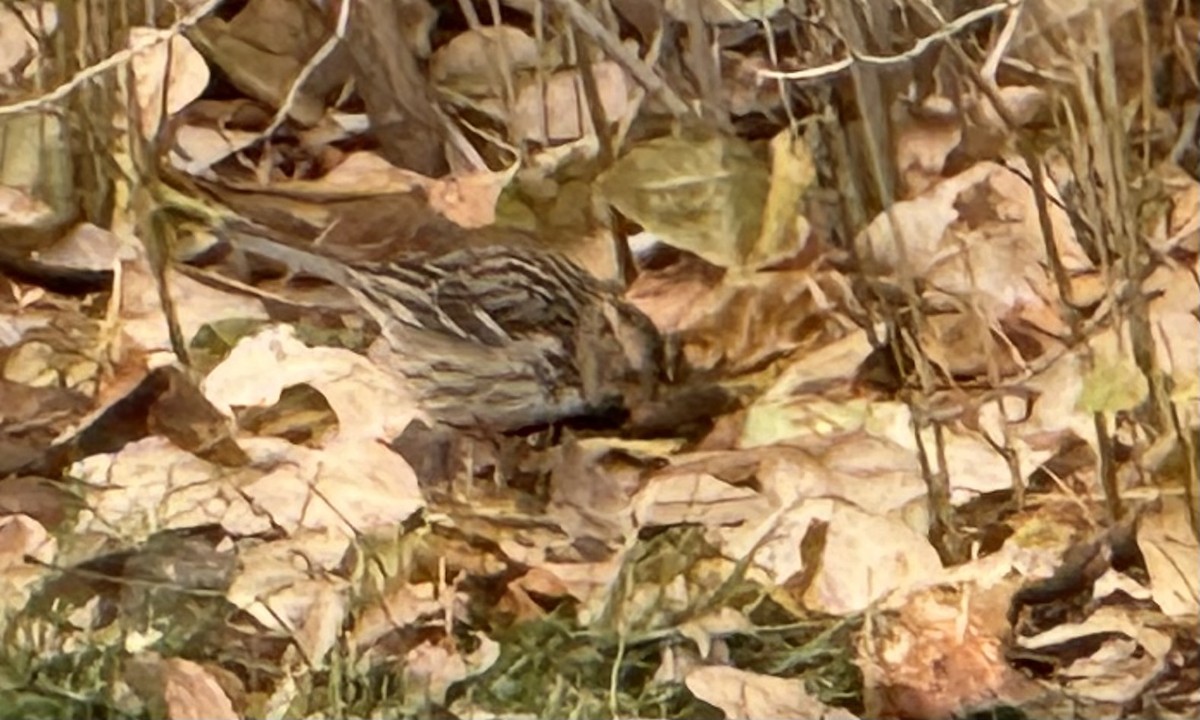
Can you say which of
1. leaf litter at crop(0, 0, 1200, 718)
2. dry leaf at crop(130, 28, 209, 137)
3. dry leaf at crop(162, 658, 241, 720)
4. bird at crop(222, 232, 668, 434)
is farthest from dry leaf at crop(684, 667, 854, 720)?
dry leaf at crop(130, 28, 209, 137)

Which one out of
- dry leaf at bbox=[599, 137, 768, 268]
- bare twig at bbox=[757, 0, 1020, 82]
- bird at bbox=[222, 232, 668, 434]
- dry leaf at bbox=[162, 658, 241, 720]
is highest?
bare twig at bbox=[757, 0, 1020, 82]

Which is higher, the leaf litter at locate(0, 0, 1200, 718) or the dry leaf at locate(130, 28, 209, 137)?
the dry leaf at locate(130, 28, 209, 137)

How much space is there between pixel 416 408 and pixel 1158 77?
419 mm

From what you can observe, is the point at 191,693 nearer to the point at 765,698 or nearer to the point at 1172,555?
the point at 765,698

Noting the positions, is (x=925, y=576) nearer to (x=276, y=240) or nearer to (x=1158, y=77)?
(x=1158, y=77)

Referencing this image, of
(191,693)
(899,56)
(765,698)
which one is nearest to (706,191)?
(899,56)

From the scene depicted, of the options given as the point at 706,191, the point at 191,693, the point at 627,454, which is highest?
the point at 706,191

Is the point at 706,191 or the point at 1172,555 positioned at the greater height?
the point at 706,191

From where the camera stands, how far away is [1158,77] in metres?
0.79

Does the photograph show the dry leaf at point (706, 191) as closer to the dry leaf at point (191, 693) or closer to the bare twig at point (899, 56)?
the bare twig at point (899, 56)

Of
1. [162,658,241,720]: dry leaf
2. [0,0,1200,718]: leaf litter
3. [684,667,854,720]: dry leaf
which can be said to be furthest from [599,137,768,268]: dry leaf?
[162,658,241,720]: dry leaf

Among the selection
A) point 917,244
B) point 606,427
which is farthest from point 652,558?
point 917,244

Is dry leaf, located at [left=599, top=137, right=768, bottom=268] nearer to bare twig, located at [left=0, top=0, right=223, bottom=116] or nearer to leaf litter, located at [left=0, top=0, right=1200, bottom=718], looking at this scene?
leaf litter, located at [left=0, top=0, right=1200, bottom=718]

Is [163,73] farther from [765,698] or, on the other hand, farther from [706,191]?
[765,698]
